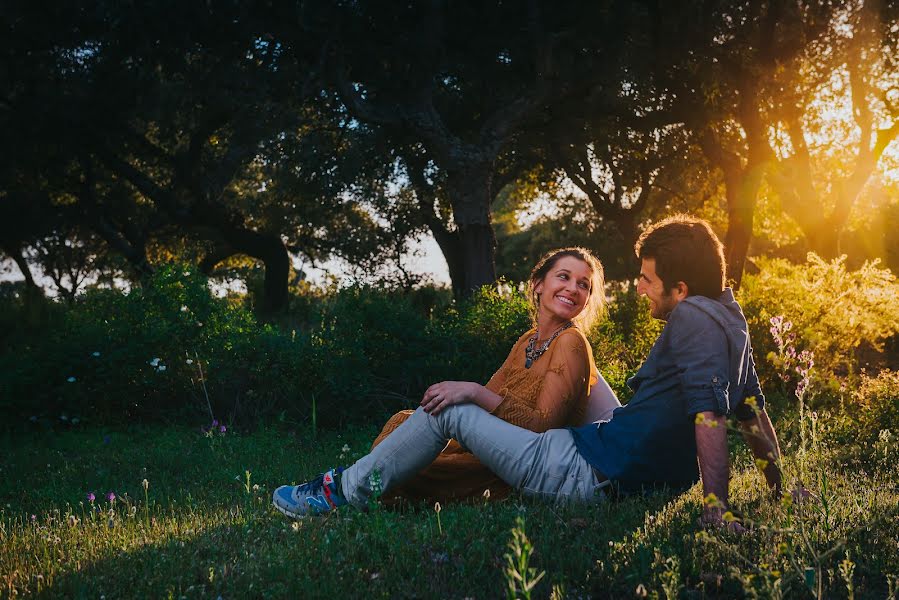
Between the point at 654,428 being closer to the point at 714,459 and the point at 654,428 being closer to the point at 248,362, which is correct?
the point at 714,459

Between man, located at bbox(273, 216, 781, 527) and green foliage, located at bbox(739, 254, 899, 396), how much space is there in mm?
6432

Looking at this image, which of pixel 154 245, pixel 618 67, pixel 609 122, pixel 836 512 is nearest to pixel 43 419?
pixel 836 512

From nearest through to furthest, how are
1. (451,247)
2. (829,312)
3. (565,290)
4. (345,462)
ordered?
(565,290) < (345,462) < (829,312) < (451,247)

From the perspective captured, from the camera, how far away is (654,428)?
3.94 meters

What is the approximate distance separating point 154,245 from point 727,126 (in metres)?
22.9

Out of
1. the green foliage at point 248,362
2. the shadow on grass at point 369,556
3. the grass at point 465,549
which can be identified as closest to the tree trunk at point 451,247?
the green foliage at point 248,362

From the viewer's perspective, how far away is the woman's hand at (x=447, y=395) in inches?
166

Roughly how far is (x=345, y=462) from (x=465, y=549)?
321cm

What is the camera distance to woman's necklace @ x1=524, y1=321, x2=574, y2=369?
4793 mm

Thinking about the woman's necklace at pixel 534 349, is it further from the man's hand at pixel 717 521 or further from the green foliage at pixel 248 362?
the green foliage at pixel 248 362

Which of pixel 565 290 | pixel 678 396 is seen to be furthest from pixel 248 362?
pixel 678 396

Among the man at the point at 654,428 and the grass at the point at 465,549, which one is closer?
the grass at the point at 465,549

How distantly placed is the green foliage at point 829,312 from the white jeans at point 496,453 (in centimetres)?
661

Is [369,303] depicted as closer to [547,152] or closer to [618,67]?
[618,67]
